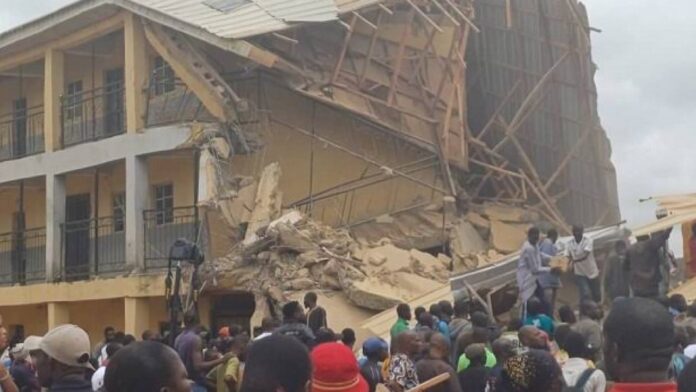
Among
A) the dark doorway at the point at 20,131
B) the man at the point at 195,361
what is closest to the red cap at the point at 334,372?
the man at the point at 195,361

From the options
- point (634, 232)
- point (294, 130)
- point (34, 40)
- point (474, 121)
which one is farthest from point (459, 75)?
point (34, 40)

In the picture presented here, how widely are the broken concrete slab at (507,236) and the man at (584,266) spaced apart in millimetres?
4828

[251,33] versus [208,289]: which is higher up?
[251,33]

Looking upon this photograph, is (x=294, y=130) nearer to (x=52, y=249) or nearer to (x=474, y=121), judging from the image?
(x=474, y=121)

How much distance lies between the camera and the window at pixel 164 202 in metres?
20.2

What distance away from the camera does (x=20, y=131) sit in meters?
24.2

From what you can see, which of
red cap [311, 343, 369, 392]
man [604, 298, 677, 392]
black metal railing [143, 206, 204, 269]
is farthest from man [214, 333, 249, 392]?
black metal railing [143, 206, 204, 269]

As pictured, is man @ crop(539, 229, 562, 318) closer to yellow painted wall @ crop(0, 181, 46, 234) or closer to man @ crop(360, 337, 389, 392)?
man @ crop(360, 337, 389, 392)

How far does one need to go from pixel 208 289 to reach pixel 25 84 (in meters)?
8.98

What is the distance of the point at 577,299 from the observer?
14508 millimetres

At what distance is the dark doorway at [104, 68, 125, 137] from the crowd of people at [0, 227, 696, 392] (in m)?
9.66

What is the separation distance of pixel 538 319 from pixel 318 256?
23.5 feet

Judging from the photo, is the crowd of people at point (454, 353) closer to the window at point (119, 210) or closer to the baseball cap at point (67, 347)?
the baseball cap at point (67, 347)

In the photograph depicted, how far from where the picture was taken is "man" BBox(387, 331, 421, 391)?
7098 millimetres
